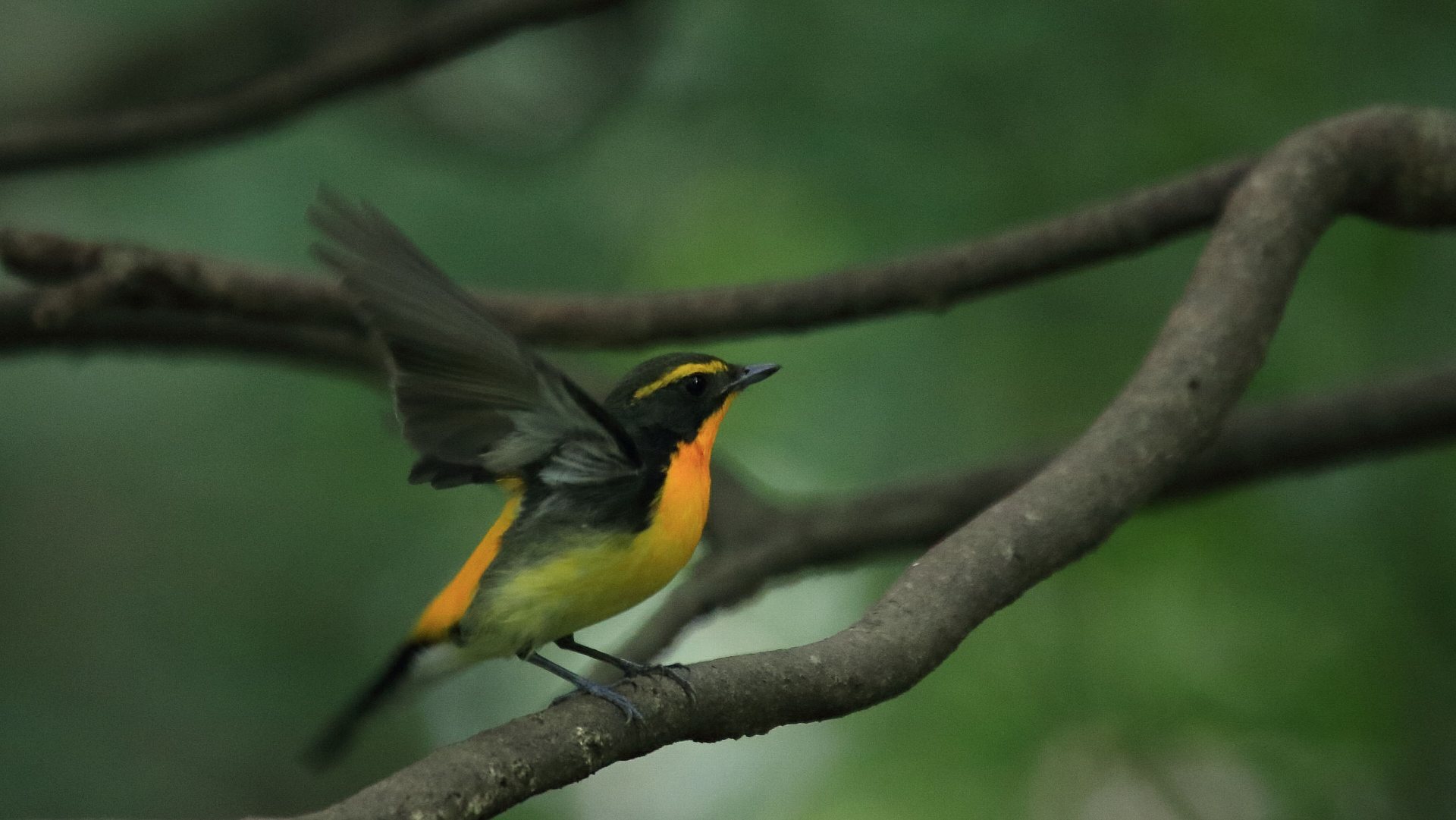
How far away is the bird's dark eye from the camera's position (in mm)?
3639

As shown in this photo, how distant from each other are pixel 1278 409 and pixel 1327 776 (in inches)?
57.4

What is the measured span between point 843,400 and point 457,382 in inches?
119

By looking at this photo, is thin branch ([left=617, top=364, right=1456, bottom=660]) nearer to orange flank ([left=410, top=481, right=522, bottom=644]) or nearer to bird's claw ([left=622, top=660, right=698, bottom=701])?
orange flank ([left=410, top=481, right=522, bottom=644])

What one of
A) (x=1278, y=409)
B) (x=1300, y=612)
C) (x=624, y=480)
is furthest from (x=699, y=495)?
(x=1300, y=612)

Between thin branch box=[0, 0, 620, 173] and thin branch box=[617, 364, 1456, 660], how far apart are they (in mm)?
1998


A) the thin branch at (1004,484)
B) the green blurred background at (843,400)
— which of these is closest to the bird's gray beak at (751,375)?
the thin branch at (1004,484)

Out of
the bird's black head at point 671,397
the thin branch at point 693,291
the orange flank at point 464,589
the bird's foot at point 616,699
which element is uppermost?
the thin branch at point 693,291

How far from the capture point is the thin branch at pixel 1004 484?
4.85m

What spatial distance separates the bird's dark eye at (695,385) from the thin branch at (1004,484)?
124 centimetres

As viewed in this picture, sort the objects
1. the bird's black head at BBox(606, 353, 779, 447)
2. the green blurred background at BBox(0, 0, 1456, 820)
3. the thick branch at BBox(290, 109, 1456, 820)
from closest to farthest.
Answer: the thick branch at BBox(290, 109, 1456, 820) → the bird's black head at BBox(606, 353, 779, 447) → the green blurred background at BBox(0, 0, 1456, 820)

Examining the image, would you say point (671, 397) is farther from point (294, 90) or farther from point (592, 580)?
point (294, 90)

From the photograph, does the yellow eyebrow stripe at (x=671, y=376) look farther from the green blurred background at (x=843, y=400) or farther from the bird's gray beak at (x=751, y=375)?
the green blurred background at (x=843, y=400)

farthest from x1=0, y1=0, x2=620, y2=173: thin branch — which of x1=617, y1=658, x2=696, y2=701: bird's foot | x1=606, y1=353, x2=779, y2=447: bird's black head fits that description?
x1=617, y1=658, x2=696, y2=701: bird's foot

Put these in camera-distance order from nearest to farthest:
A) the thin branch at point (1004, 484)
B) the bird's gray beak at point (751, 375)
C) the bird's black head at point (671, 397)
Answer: the bird's black head at point (671, 397) < the bird's gray beak at point (751, 375) < the thin branch at point (1004, 484)
